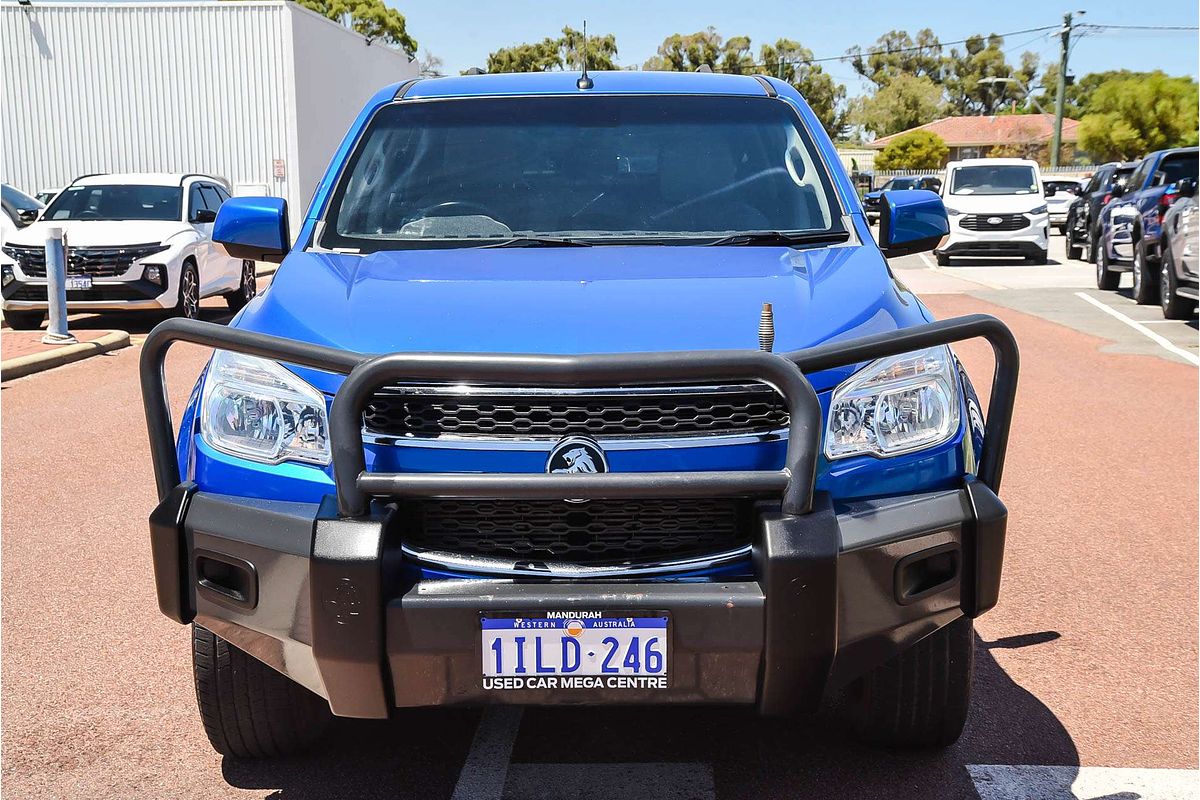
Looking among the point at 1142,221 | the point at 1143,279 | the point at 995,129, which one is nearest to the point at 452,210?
the point at 1142,221

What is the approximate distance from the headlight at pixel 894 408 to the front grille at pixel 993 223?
21.7 m

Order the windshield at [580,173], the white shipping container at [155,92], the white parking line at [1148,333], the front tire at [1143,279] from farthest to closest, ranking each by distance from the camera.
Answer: the white shipping container at [155,92], the front tire at [1143,279], the white parking line at [1148,333], the windshield at [580,173]

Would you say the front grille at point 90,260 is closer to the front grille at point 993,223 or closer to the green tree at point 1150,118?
the front grille at point 993,223

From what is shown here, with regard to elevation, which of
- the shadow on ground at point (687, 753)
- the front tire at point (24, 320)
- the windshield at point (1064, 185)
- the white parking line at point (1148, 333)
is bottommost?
the front tire at point (24, 320)

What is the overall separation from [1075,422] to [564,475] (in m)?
6.67

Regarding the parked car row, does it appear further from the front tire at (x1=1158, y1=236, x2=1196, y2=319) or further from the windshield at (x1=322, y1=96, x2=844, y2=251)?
the windshield at (x1=322, y1=96, x2=844, y2=251)

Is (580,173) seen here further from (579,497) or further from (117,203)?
(117,203)

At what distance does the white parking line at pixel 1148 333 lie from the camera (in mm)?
11580

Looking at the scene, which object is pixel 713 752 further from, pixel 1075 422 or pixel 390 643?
pixel 1075 422

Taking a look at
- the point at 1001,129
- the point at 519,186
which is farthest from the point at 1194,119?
the point at 519,186

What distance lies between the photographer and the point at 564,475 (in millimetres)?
2680

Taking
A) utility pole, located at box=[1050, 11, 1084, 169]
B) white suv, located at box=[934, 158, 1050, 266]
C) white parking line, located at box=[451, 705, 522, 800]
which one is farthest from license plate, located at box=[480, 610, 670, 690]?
utility pole, located at box=[1050, 11, 1084, 169]

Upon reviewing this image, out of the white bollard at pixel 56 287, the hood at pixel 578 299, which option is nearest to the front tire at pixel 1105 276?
the white bollard at pixel 56 287

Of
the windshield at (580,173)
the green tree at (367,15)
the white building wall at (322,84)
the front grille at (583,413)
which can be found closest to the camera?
the front grille at (583,413)
